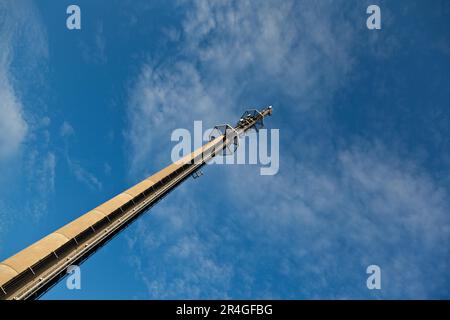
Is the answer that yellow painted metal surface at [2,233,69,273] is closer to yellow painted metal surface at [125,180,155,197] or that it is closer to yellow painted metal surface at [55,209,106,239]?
yellow painted metal surface at [55,209,106,239]

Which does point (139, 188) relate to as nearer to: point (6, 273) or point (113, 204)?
point (113, 204)

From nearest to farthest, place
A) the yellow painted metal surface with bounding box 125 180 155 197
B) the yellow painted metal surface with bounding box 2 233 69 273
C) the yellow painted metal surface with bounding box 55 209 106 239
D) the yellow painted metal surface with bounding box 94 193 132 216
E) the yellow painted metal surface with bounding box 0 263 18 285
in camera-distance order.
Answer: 1. the yellow painted metal surface with bounding box 0 263 18 285
2. the yellow painted metal surface with bounding box 2 233 69 273
3. the yellow painted metal surface with bounding box 55 209 106 239
4. the yellow painted metal surface with bounding box 94 193 132 216
5. the yellow painted metal surface with bounding box 125 180 155 197

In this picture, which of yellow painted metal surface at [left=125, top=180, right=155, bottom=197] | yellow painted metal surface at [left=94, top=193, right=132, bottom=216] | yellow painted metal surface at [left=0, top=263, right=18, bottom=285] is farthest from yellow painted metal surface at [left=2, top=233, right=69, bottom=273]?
yellow painted metal surface at [left=125, top=180, right=155, bottom=197]

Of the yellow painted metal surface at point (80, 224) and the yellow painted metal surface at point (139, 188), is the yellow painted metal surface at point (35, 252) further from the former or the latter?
the yellow painted metal surface at point (139, 188)

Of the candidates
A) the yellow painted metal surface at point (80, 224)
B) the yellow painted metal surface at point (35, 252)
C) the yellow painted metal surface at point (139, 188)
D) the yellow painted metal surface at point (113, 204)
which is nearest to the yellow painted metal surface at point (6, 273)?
the yellow painted metal surface at point (35, 252)

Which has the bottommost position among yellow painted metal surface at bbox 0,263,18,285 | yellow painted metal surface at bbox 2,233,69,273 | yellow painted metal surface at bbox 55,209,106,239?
yellow painted metal surface at bbox 0,263,18,285

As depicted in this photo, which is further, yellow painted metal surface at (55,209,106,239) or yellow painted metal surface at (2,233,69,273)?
yellow painted metal surface at (55,209,106,239)

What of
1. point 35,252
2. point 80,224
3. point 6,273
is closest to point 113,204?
point 80,224
